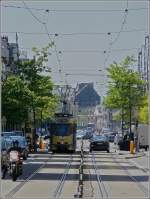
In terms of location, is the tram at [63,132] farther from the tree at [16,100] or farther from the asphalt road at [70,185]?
the asphalt road at [70,185]

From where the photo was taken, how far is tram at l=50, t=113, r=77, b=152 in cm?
6594

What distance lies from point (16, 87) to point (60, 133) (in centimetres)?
584

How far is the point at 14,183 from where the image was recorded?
29.4 m

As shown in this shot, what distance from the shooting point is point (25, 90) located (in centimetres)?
6328

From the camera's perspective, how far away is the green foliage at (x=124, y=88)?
279 ft

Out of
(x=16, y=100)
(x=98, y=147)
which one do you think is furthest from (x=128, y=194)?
(x=98, y=147)

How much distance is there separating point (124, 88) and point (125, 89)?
0.24m

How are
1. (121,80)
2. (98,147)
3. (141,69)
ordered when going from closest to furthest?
1. (98,147)
2. (121,80)
3. (141,69)

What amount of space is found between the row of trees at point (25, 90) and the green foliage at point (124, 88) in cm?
1541

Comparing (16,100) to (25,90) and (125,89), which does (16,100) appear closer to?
(25,90)

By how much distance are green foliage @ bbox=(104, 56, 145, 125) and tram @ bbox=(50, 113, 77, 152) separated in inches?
730

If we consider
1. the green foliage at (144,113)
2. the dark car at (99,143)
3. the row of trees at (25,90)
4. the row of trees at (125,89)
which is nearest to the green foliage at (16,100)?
the row of trees at (25,90)

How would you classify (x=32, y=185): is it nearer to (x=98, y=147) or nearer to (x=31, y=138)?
→ (x=31, y=138)

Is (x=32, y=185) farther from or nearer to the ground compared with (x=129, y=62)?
nearer to the ground
